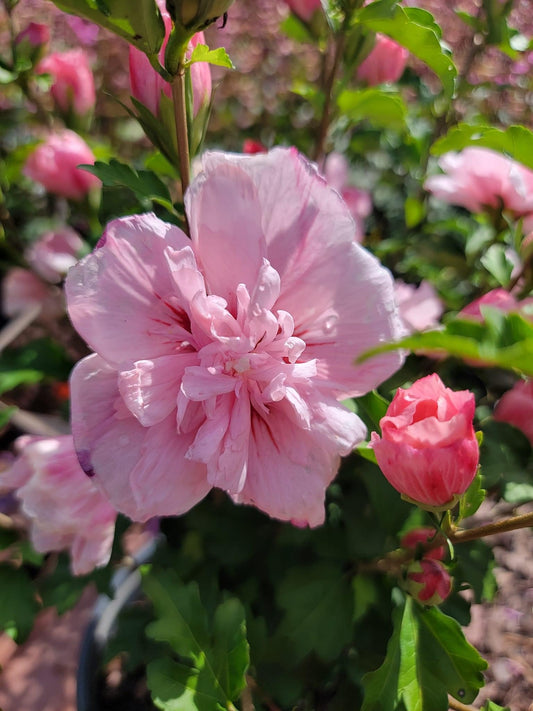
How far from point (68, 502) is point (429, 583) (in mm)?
295

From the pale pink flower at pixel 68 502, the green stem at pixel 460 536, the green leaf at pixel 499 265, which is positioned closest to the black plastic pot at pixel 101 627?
the pale pink flower at pixel 68 502

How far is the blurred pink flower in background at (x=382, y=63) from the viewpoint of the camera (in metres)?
0.64

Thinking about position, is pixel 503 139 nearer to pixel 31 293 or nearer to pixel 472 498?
pixel 472 498

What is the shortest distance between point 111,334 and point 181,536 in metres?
0.46

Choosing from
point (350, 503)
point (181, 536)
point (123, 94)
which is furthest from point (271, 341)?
point (123, 94)

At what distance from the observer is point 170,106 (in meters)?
0.41

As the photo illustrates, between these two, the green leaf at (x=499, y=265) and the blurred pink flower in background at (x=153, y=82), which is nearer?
the blurred pink flower in background at (x=153, y=82)

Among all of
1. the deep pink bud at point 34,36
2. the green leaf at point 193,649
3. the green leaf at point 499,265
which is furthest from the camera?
the deep pink bud at point 34,36

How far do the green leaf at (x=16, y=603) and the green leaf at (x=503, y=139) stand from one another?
67 centimetres

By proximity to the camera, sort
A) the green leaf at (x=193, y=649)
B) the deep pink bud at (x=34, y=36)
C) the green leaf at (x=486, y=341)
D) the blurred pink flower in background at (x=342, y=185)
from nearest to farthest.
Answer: the green leaf at (x=486, y=341) < the green leaf at (x=193, y=649) < the deep pink bud at (x=34, y=36) < the blurred pink flower in background at (x=342, y=185)

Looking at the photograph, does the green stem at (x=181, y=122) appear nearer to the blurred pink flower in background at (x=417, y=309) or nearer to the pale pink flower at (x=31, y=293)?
the blurred pink flower in background at (x=417, y=309)

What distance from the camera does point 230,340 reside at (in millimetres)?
338

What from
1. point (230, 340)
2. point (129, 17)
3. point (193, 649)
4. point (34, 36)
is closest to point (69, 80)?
point (34, 36)

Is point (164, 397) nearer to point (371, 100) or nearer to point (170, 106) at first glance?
point (170, 106)
